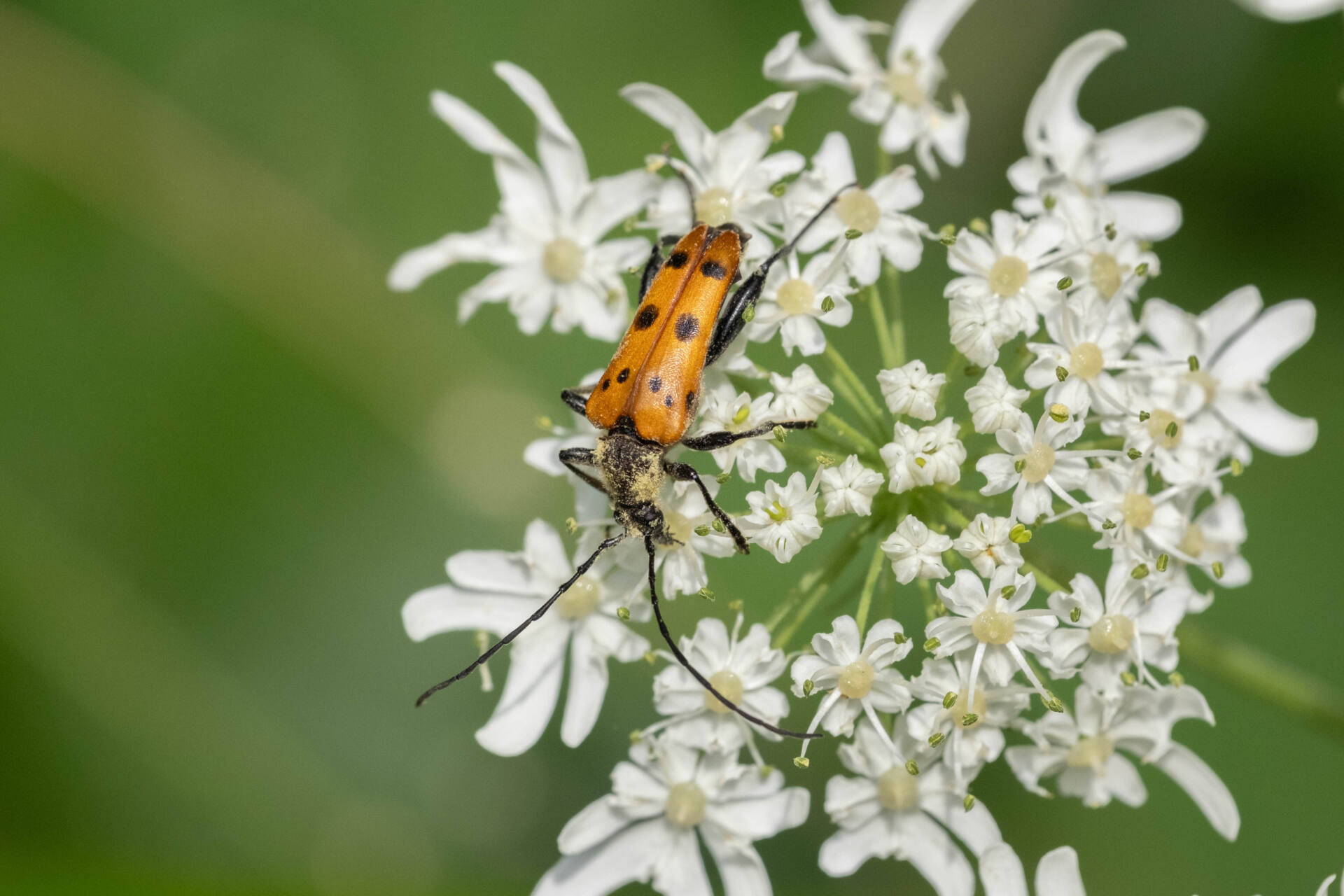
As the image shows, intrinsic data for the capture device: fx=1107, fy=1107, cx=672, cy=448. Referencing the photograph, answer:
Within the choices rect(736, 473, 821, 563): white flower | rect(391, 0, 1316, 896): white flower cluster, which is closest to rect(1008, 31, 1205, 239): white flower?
rect(391, 0, 1316, 896): white flower cluster

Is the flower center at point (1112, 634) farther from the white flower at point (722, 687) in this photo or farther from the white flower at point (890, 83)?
the white flower at point (890, 83)

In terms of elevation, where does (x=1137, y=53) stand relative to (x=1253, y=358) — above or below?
above

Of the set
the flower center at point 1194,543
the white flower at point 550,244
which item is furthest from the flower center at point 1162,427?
the white flower at point 550,244

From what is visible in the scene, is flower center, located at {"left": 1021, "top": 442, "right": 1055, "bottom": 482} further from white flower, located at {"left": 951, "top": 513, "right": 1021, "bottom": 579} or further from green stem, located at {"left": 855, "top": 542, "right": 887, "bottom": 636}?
green stem, located at {"left": 855, "top": 542, "right": 887, "bottom": 636}

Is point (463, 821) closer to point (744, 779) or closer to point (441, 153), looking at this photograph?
point (744, 779)

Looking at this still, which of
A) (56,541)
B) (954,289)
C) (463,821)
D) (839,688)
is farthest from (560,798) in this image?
(954,289)

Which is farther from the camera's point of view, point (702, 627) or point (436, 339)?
point (436, 339)
